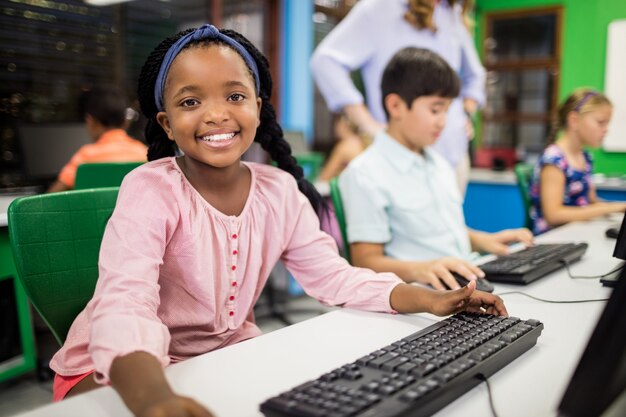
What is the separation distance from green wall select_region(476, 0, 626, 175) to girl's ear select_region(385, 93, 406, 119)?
420 centimetres

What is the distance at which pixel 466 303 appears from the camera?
0.94 meters

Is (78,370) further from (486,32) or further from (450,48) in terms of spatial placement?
(486,32)

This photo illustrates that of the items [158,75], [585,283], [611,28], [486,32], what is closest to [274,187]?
[158,75]

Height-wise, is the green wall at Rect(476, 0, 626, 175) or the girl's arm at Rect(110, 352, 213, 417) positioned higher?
the green wall at Rect(476, 0, 626, 175)

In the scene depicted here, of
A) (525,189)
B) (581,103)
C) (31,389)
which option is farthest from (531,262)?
(31,389)

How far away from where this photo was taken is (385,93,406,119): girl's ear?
5.28ft

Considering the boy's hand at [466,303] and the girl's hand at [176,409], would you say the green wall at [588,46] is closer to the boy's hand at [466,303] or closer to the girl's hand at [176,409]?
the boy's hand at [466,303]

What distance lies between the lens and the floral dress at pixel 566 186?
2484 millimetres

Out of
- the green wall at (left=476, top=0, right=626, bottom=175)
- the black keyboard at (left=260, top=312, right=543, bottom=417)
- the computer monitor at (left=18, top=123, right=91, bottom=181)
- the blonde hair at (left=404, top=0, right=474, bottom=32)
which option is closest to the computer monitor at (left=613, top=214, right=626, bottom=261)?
the black keyboard at (left=260, top=312, right=543, bottom=417)

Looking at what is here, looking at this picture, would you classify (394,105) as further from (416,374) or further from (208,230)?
(416,374)

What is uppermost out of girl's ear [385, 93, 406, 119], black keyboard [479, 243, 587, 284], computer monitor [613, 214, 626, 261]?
girl's ear [385, 93, 406, 119]

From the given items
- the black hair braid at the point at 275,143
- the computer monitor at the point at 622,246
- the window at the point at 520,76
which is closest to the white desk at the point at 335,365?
the computer monitor at the point at 622,246

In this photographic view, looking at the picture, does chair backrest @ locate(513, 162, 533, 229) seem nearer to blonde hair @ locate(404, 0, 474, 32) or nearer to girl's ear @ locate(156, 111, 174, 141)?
blonde hair @ locate(404, 0, 474, 32)

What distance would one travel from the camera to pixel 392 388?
601mm
